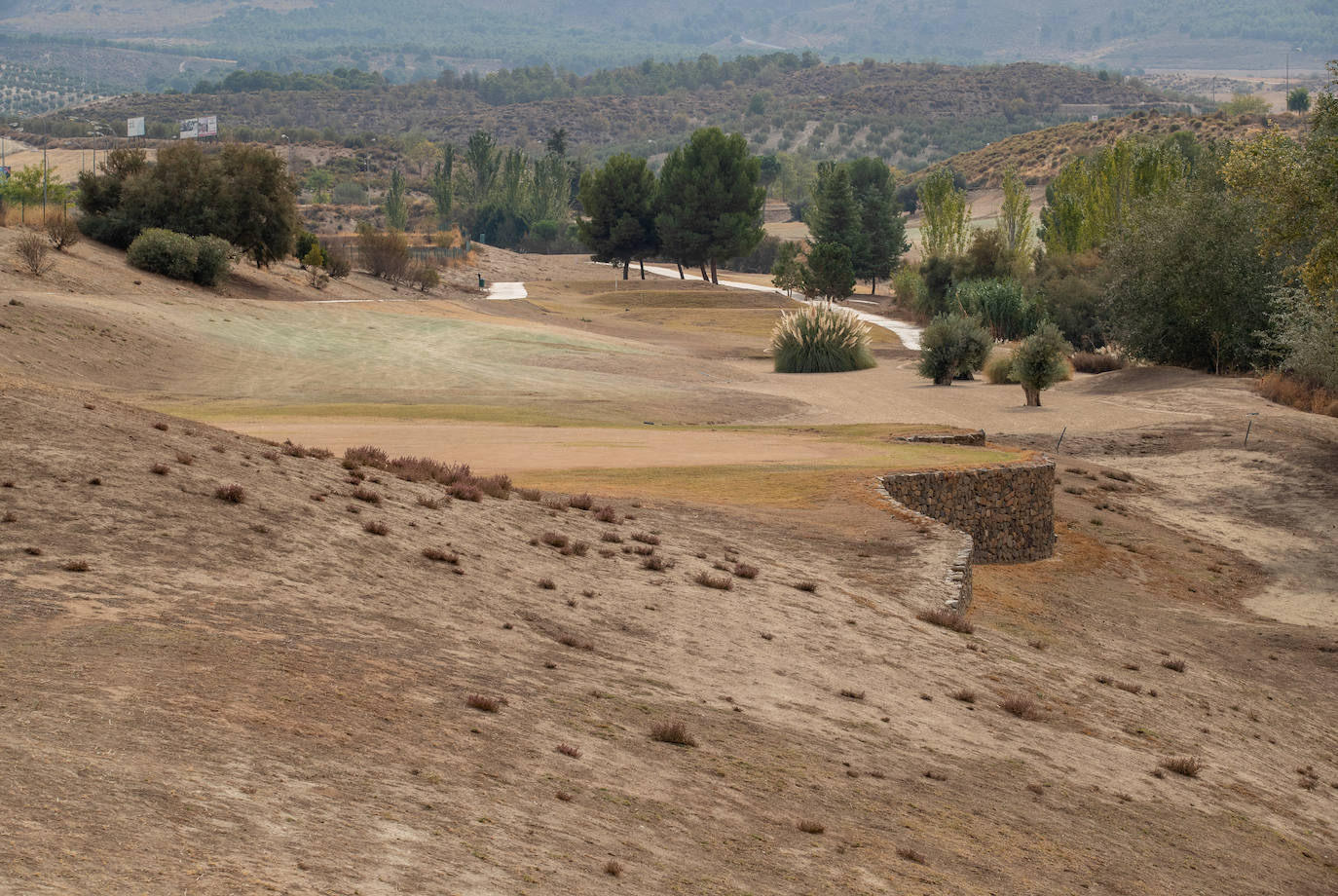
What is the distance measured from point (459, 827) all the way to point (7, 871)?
Result: 8.33 feet

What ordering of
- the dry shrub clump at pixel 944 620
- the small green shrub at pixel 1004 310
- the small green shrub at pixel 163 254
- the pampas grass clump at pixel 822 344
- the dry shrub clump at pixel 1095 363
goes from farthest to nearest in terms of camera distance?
the small green shrub at pixel 1004 310, the dry shrub clump at pixel 1095 363, the pampas grass clump at pixel 822 344, the small green shrub at pixel 163 254, the dry shrub clump at pixel 944 620

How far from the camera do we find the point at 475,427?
2944cm

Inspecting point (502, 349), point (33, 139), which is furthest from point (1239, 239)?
point (33, 139)

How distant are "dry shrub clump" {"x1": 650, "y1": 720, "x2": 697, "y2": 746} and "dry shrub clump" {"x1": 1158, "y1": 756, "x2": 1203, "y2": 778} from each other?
18.8 ft

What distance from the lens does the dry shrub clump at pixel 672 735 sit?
33.7 feet

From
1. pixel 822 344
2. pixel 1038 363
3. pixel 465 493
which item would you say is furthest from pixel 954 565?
pixel 822 344

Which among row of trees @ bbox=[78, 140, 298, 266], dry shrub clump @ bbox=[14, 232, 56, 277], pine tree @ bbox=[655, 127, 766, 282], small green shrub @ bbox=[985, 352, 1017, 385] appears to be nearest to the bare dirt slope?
small green shrub @ bbox=[985, 352, 1017, 385]

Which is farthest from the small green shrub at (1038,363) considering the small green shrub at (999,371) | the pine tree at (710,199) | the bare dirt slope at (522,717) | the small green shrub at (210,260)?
the pine tree at (710,199)

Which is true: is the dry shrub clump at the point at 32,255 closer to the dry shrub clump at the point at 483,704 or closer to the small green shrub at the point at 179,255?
the small green shrub at the point at 179,255

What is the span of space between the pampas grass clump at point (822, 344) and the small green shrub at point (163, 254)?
23.1 metres

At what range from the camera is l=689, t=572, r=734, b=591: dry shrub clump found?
1573cm

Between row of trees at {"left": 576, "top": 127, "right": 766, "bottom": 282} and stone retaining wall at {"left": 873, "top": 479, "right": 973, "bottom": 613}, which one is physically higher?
row of trees at {"left": 576, "top": 127, "right": 766, "bottom": 282}

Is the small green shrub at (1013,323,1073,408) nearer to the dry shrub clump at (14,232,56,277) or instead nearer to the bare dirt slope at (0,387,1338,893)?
the bare dirt slope at (0,387,1338,893)

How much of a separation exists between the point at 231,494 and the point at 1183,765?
380 inches
